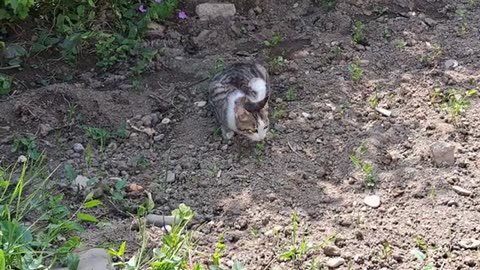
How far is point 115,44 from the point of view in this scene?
4773mm

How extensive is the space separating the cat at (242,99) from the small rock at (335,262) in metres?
0.98

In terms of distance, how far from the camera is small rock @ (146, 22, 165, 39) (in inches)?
196

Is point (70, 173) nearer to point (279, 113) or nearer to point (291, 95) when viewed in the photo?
point (279, 113)

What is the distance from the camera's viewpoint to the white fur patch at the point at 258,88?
4129 millimetres

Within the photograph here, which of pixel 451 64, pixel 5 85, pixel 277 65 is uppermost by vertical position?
pixel 5 85

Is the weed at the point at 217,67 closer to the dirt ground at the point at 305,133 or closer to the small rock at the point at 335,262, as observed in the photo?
the dirt ground at the point at 305,133

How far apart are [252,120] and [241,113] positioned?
8 cm

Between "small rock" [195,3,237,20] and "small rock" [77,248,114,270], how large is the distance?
2423 mm

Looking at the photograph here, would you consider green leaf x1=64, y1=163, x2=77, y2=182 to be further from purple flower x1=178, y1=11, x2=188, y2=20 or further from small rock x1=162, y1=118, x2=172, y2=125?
purple flower x1=178, y1=11, x2=188, y2=20

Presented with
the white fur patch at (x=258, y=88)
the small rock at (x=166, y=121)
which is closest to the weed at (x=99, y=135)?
the small rock at (x=166, y=121)

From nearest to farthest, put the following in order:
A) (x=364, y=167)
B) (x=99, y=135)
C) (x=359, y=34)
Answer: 1. (x=364, y=167)
2. (x=99, y=135)
3. (x=359, y=34)

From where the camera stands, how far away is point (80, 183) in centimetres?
362

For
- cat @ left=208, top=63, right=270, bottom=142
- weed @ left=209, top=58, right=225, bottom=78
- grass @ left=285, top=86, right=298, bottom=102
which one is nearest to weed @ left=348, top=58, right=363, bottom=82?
grass @ left=285, top=86, right=298, bottom=102

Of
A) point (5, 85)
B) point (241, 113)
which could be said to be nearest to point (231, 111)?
point (241, 113)
